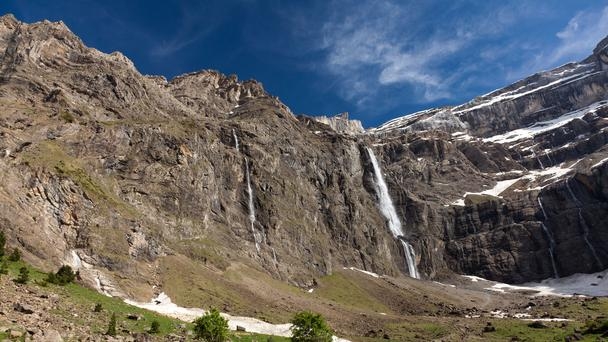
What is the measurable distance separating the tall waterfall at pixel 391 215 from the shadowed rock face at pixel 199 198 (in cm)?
281

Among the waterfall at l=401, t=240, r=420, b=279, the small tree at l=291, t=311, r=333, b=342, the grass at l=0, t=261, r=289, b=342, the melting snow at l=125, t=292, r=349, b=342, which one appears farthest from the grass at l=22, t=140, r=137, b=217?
the waterfall at l=401, t=240, r=420, b=279

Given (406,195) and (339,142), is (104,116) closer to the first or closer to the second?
(339,142)

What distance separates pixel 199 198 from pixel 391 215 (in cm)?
9277

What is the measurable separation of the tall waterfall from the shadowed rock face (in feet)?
9.23

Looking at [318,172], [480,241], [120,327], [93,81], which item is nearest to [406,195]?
[480,241]

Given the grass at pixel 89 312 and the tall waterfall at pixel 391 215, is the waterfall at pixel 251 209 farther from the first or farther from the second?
the grass at pixel 89 312

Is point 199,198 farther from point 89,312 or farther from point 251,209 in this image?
point 89,312

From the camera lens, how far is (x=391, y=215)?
618ft

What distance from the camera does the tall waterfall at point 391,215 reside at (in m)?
168

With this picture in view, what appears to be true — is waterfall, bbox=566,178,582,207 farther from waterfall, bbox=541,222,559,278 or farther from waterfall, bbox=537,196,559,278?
waterfall, bbox=541,222,559,278

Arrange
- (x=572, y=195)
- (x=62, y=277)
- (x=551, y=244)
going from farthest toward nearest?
(x=572, y=195) → (x=551, y=244) → (x=62, y=277)

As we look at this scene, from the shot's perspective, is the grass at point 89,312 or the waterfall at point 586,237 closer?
the grass at point 89,312

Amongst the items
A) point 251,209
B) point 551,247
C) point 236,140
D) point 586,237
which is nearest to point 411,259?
point 551,247

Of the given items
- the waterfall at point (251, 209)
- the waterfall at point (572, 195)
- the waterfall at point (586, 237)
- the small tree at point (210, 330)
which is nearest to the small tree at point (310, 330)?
the small tree at point (210, 330)
